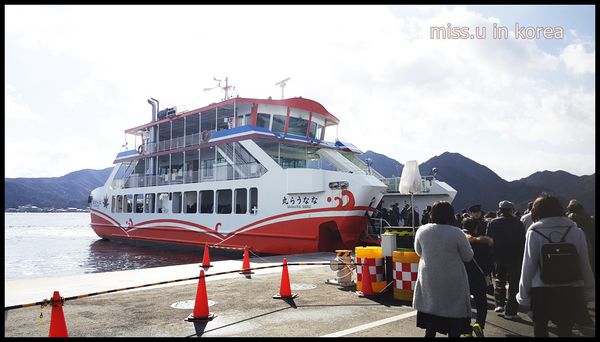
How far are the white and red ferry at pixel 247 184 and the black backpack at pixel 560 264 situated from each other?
38.2 ft

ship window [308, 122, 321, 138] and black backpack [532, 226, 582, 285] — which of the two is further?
ship window [308, 122, 321, 138]

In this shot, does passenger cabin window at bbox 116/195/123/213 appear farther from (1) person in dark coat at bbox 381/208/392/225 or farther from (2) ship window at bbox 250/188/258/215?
(1) person in dark coat at bbox 381/208/392/225

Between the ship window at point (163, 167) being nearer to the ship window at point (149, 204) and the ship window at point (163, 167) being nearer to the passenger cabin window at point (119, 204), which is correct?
the ship window at point (149, 204)

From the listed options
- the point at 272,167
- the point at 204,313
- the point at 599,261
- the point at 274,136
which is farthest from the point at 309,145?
the point at 599,261

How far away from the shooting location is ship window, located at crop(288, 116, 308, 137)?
2138cm

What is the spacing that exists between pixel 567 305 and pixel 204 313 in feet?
15.8

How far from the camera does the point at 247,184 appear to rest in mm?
18594

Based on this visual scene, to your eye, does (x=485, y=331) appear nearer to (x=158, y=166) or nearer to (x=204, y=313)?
(x=204, y=313)

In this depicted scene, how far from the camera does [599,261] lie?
4.96m

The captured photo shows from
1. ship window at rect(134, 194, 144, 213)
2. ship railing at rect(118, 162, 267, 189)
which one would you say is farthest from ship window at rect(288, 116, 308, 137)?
ship window at rect(134, 194, 144, 213)

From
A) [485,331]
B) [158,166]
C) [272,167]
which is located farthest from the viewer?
[158,166]

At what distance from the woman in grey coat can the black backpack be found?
649 mm

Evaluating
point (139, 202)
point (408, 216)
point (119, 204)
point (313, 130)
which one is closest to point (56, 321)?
point (408, 216)

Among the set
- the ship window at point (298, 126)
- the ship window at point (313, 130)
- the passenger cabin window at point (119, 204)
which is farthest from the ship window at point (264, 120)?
the passenger cabin window at point (119, 204)
